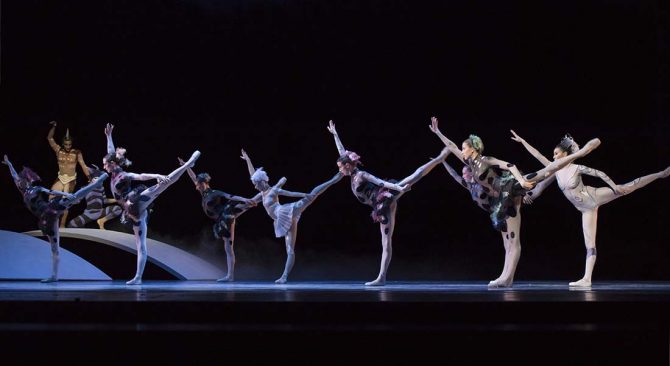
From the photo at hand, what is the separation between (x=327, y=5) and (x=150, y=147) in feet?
9.97

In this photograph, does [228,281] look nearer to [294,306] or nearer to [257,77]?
[257,77]

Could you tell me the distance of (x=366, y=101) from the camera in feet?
31.7

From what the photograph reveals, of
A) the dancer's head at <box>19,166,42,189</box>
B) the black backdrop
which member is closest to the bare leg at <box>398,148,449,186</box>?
the black backdrop

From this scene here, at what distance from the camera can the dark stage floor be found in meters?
4.11

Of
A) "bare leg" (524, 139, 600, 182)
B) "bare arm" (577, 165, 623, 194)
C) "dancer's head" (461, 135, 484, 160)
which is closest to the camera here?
"bare leg" (524, 139, 600, 182)

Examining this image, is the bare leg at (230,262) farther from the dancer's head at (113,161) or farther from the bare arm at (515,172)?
the bare arm at (515,172)

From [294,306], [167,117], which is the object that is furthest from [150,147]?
[294,306]

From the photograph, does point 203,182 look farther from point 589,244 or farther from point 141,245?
point 589,244

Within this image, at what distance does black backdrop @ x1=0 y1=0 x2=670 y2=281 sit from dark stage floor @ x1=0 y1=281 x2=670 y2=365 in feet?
15.7

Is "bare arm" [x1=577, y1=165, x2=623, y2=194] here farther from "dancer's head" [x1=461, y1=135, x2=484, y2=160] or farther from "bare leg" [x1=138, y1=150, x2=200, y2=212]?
"bare leg" [x1=138, y1=150, x2=200, y2=212]

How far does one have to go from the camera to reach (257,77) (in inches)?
389

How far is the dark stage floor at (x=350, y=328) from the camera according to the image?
4.11 m

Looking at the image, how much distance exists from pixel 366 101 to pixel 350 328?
5.59 meters

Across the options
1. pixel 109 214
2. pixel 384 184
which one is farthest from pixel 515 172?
pixel 109 214
